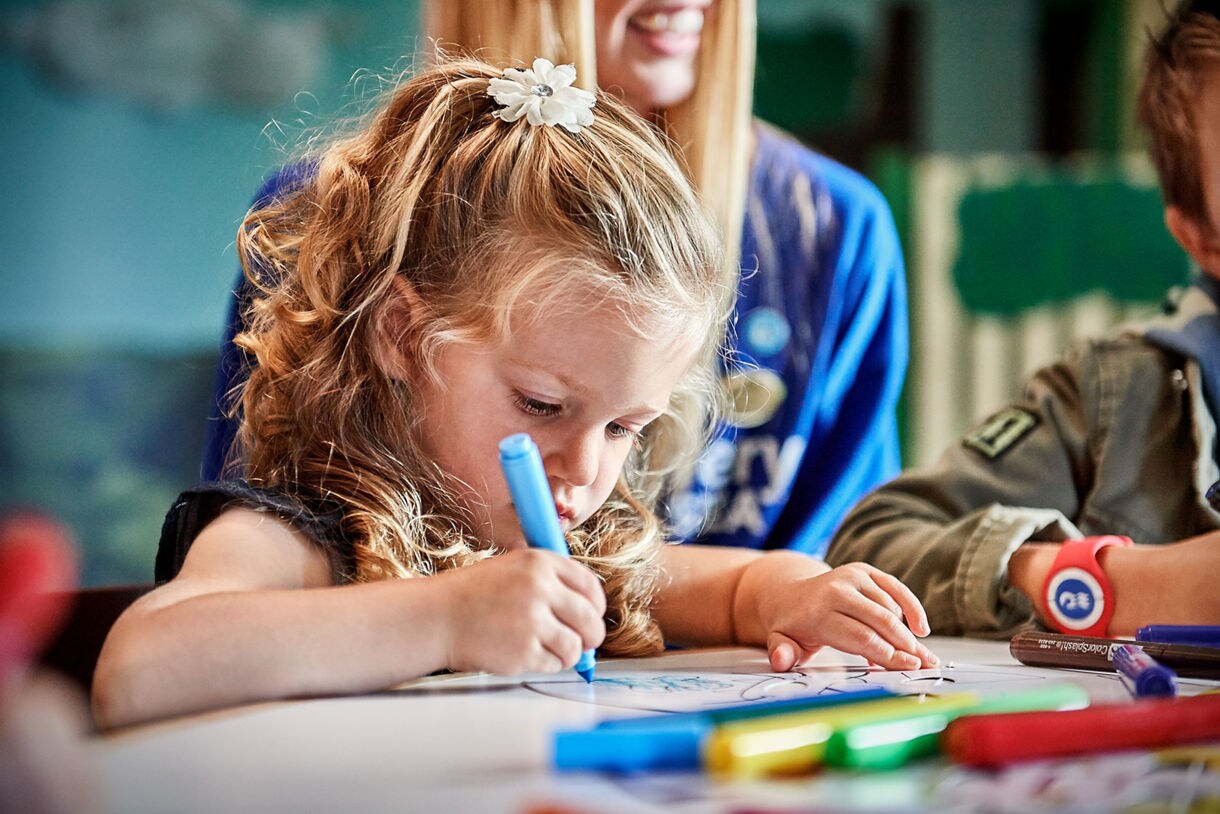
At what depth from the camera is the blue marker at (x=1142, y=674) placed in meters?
0.58

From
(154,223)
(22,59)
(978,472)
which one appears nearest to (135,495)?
(154,223)

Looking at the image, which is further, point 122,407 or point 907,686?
point 122,407

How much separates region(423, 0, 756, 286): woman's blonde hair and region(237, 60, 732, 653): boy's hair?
24cm

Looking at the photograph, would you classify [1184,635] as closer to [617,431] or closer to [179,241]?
[617,431]

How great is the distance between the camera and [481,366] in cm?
78

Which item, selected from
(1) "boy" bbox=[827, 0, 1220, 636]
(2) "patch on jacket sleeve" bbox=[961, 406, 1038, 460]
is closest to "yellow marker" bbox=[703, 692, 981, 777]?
(1) "boy" bbox=[827, 0, 1220, 636]

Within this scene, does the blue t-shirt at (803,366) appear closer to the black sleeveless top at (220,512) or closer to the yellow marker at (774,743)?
the black sleeveless top at (220,512)

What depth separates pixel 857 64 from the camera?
3189 mm

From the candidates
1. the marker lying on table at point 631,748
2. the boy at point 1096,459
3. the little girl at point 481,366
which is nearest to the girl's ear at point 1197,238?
the boy at point 1096,459

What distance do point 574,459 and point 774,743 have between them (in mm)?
346

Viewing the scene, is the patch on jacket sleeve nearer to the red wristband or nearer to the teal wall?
the red wristband

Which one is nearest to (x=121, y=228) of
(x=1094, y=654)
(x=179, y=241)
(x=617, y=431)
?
(x=179, y=241)

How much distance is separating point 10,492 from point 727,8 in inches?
87.1

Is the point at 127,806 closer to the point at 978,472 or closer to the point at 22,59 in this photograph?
the point at 978,472
